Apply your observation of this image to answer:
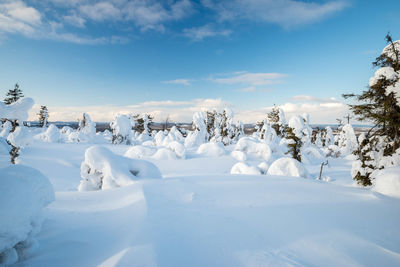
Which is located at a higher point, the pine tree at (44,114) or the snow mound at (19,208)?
the pine tree at (44,114)

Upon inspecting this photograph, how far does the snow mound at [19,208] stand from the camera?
1.84 meters

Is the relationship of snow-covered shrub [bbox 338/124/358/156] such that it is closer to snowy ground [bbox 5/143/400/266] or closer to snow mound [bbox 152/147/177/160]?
snow mound [bbox 152/147/177/160]

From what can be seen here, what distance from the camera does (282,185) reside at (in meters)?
4.66

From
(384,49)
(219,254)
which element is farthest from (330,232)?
(384,49)

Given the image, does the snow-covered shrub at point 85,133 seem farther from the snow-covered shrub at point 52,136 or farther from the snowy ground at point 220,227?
the snowy ground at point 220,227

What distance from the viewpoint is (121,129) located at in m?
32.8

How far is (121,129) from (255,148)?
2395 centimetres

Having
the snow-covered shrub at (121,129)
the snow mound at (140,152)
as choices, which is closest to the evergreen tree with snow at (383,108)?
the snow mound at (140,152)

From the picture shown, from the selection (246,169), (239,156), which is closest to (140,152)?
(239,156)

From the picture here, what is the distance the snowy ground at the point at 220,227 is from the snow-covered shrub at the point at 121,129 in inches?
1202

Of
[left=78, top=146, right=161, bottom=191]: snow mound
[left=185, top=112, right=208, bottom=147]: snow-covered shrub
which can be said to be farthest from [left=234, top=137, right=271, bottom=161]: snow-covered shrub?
[left=78, top=146, right=161, bottom=191]: snow mound

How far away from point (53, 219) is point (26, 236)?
1.11 metres

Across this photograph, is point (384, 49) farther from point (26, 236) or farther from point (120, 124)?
point (120, 124)

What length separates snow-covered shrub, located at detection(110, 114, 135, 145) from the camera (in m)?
32.4
